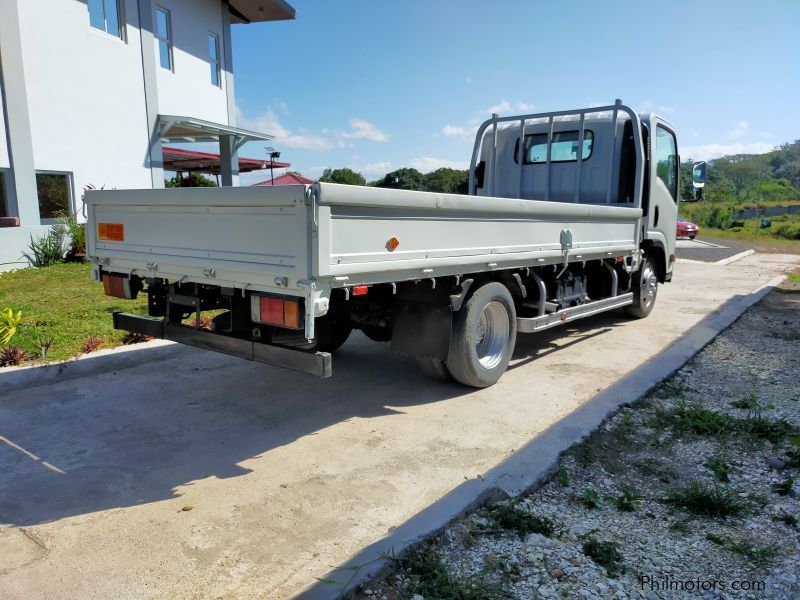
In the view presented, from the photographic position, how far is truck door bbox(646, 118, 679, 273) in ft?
25.5

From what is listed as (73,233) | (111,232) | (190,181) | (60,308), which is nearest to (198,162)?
(190,181)

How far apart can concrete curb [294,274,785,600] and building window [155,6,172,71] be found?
43.4 feet

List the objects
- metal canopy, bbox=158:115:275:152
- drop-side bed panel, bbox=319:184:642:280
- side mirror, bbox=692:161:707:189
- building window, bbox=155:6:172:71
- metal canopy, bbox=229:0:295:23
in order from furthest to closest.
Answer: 1. metal canopy, bbox=229:0:295:23
2. building window, bbox=155:6:172:71
3. metal canopy, bbox=158:115:275:152
4. side mirror, bbox=692:161:707:189
5. drop-side bed panel, bbox=319:184:642:280

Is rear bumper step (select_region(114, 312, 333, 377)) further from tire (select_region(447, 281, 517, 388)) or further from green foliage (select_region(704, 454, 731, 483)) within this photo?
green foliage (select_region(704, 454, 731, 483))

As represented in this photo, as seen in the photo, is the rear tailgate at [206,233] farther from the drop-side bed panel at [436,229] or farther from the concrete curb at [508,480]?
the concrete curb at [508,480]

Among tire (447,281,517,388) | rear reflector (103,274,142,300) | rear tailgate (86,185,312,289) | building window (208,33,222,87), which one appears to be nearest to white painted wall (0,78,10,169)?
building window (208,33,222,87)

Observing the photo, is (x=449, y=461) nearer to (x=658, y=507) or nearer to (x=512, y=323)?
(x=658, y=507)

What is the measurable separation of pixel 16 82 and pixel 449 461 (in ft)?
34.9

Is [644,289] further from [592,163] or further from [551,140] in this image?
[551,140]

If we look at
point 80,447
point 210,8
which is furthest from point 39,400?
point 210,8

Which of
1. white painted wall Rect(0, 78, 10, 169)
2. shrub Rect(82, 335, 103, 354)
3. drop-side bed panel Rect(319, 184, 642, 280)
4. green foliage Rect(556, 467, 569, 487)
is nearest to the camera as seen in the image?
drop-side bed panel Rect(319, 184, 642, 280)

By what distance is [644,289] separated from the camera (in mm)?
8641

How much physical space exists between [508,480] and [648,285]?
20.0 feet

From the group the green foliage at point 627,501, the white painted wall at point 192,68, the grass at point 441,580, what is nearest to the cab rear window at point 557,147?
the green foliage at point 627,501
